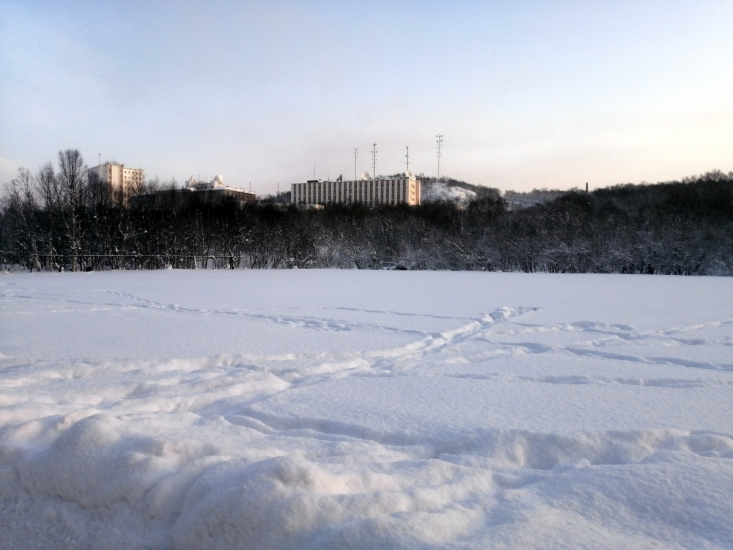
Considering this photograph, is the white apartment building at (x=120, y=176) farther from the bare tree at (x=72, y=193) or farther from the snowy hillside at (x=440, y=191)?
the snowy hillside at (x=440, y=191)

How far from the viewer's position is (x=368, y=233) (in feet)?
161

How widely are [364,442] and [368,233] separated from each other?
46.4 metres

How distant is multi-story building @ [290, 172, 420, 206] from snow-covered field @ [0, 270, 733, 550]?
3787 inches

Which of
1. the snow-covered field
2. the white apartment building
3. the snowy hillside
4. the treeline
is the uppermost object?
the snowy hillside

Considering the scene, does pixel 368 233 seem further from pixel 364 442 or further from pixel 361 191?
pixel 361 191

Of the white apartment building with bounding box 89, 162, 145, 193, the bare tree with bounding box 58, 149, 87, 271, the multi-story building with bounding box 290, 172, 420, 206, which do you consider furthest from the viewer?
the multi-story building with bounding box 290, 172, 420, 206

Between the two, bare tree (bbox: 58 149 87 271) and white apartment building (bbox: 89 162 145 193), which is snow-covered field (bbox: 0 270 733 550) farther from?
white apartment building (bbox: 89 162 145 193)

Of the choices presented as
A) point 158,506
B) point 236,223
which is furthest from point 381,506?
point 236,223

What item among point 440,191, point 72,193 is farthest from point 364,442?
point 440,191

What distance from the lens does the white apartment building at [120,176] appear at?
40.6 metres

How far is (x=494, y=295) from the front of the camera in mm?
13430

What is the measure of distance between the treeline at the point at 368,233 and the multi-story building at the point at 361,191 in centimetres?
5492

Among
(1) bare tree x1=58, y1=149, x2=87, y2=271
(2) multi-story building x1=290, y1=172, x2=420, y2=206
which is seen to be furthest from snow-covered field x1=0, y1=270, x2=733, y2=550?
(2) multi-story building x1=290, y1=172, x2=420, y2=206

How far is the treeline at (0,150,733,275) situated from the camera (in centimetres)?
3256
